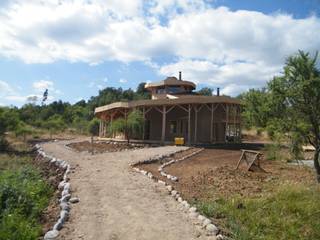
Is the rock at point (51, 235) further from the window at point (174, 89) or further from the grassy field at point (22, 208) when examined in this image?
the window at point (174, 89)

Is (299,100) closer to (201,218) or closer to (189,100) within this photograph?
(201,218)

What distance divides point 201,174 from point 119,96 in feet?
218

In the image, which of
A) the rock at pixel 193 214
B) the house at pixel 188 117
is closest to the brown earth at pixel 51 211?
the rock at pixel 193 214

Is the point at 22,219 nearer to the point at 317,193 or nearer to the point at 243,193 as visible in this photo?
the point at 243,193

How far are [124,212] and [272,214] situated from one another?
2.90 metres

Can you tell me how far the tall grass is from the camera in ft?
21.2

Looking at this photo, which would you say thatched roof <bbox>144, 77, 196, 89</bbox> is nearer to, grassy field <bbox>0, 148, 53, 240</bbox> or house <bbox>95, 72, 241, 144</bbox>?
house <bbox>95, 72, 241, 144</bbox>

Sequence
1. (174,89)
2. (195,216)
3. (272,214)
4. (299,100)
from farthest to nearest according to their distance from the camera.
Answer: (174,89) < (299,100) < (272,214) < (195,216)

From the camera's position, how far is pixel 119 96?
255 feet

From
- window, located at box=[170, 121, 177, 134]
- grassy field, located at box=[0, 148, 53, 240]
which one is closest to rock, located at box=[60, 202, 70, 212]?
grassy field, located at box=[0, 148, 53, 240]

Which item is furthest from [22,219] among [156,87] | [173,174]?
[156,87]

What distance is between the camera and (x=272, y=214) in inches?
289

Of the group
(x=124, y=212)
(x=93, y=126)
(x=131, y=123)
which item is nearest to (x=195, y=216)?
(x=124, y=212)

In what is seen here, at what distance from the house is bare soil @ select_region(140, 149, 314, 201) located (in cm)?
1137
